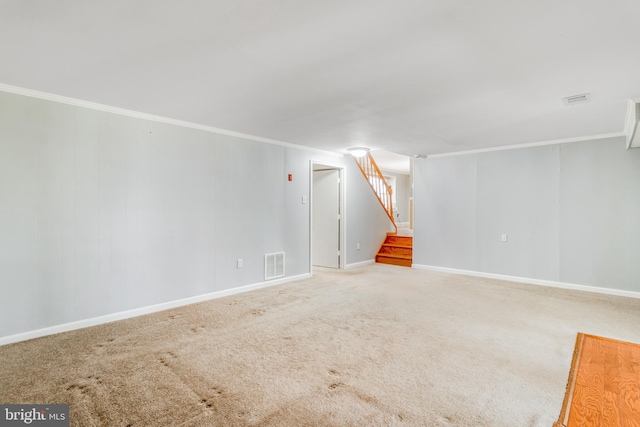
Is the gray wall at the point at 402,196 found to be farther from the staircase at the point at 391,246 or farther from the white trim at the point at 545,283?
the white trim at the point at 545,283

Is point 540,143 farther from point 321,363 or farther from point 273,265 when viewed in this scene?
point 321,363

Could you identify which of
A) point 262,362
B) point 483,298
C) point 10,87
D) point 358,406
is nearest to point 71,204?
point 10,87

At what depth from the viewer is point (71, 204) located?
11.0 feet

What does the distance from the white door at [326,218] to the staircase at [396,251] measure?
1.29 meters

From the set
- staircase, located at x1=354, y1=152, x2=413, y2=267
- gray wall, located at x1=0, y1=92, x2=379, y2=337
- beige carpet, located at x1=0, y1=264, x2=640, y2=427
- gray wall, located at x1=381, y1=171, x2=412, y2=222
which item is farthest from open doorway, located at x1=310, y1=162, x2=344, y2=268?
gray wall, located at x1=381, y1=171, x2=412, y2=222

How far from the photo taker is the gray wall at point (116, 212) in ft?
10.1

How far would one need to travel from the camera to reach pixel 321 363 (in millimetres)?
2629

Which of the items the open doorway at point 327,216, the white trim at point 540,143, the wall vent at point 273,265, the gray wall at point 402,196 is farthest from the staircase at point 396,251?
the gray wall at point 402,196

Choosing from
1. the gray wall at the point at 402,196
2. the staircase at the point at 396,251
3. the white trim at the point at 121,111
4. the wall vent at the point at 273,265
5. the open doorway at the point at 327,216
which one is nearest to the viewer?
the white trim at the point at 121,111

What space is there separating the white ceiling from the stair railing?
12.2ft

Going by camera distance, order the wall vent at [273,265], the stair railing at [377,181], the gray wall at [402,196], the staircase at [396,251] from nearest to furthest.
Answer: the wall vent at [273,265]
the staircase at [396,251]
the stair railing at [377,181]
the gray wall at [402,196]

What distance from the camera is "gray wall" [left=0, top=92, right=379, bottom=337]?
306 centimetres

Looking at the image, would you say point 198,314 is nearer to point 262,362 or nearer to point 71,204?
point 262,362

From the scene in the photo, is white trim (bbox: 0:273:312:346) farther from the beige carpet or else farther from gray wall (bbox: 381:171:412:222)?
gray wall (bbox: 381:171:412:222)
